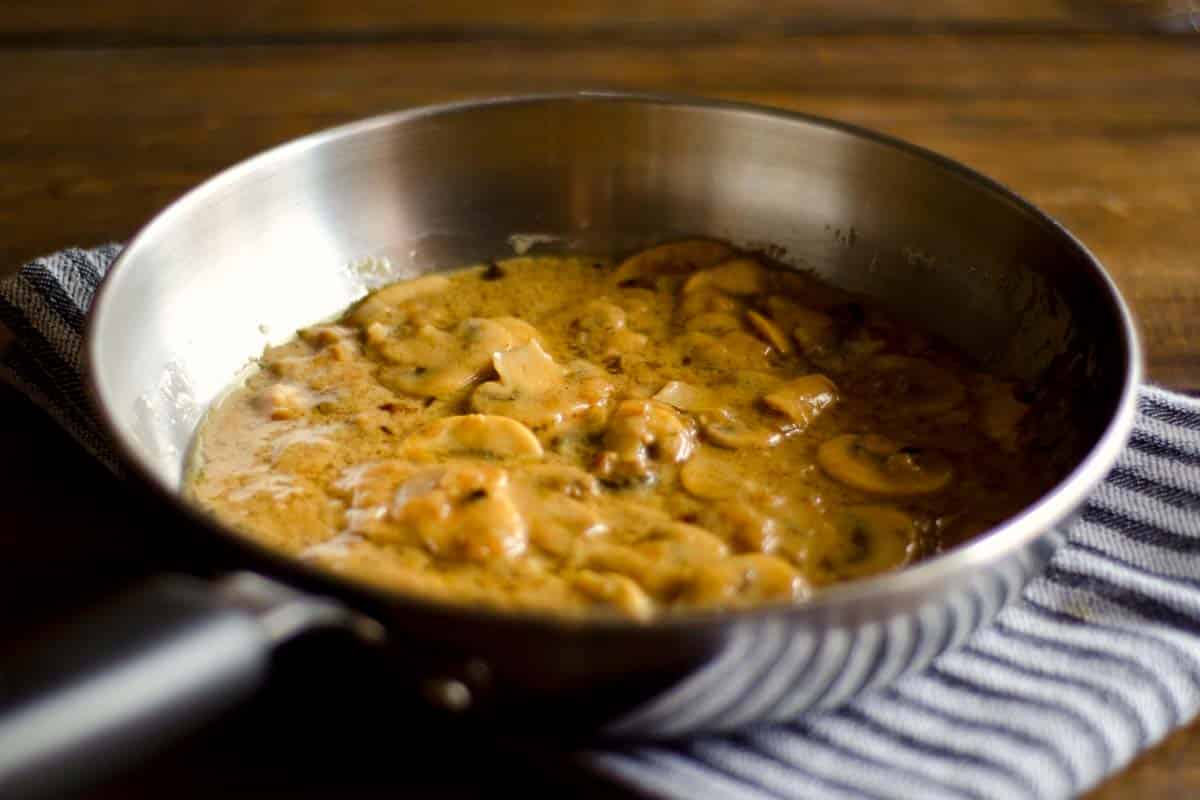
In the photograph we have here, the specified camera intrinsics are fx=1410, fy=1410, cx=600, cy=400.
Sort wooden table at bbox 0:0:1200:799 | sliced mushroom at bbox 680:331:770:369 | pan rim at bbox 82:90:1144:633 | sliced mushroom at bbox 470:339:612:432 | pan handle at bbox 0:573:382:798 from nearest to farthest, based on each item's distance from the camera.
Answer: pan handle at bbox 0:573:382:798
pan rim at bbox 82:90:1144:633
sliced mushroom at bbox 470:339:612:432
sliced mushroom at bbox 680:331:770:369
wooden table at bbox 0:0:1200:799

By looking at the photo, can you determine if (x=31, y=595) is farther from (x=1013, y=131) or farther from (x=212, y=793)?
(x=1013, y=131)

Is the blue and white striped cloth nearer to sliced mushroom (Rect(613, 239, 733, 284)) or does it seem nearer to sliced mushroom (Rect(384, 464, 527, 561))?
sliced mushroom (Rect(384, 464, 527, 561))

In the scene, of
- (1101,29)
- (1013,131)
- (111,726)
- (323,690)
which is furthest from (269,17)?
(111,726)

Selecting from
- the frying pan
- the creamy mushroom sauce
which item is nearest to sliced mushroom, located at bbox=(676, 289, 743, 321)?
the creamy mushroom sauce

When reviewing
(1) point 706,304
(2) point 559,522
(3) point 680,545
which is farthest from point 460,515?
(1) point 706,304

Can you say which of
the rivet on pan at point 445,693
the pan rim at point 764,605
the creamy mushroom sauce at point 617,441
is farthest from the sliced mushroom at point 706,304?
the rivet on pan at point 445,693

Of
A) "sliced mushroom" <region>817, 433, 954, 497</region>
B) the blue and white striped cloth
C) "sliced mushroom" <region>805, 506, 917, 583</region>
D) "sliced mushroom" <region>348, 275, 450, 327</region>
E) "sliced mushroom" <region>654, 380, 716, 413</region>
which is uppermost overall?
"sliced mushroom" <region>348, 275, 450, 327</region>

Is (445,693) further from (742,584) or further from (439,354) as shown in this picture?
(439,354)
